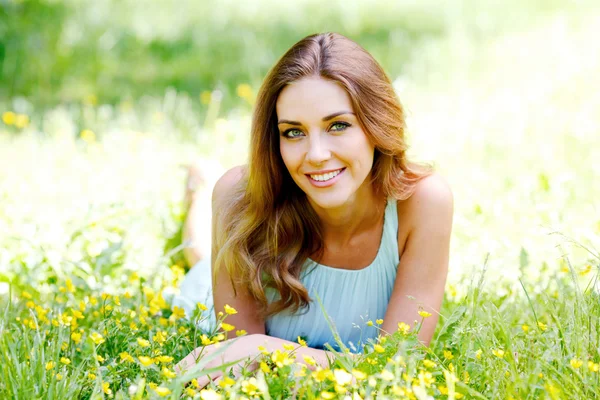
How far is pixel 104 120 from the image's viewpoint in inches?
222

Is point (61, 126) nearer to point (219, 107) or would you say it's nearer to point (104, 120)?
point (104, 120)

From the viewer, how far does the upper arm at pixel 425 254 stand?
265cm

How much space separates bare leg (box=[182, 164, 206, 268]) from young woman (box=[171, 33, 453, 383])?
38.9 inches

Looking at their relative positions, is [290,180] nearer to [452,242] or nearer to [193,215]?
[452,242]

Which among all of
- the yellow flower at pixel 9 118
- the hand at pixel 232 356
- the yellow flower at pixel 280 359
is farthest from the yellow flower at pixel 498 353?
the yellow flower at pixel 9 118

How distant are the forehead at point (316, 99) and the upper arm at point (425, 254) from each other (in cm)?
45

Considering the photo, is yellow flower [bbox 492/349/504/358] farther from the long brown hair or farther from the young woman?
the long brown hair

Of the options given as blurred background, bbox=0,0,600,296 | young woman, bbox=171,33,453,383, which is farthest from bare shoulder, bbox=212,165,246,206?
blurred background, bbox=0,0,600,296

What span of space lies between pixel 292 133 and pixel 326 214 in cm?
40

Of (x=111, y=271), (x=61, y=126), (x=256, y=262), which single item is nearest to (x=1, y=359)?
(x=256, y=262)

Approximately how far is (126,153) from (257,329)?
8.09ft

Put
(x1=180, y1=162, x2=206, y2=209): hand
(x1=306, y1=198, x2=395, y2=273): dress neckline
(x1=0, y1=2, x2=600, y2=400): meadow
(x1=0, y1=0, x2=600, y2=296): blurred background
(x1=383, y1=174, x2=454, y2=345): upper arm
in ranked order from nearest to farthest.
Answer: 1. (x1=0, y1=2, x2=600, y2=400): meadow
2. (x1=383, y1=174, x2=454, y2=345): upper arm
3. (x1=306, y1=198, x2=395, y2=273): dress neckline
4. (x1=0, y1=0, x2=600, y2=296): blurred background
5. (x1=180, y1=162, x2=206, y2=209): hand

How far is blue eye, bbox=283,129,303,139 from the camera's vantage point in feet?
8.40

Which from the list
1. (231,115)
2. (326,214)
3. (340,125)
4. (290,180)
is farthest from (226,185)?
(231,115)
